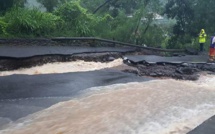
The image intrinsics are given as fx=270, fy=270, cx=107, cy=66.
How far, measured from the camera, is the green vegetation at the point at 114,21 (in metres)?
13.5

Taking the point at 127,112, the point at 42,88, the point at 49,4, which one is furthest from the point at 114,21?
the point at 127,112

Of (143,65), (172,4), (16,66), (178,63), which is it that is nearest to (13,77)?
(16,66)

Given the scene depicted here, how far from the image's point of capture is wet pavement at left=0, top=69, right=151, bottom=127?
6375mm

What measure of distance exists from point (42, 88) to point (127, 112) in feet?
9.25

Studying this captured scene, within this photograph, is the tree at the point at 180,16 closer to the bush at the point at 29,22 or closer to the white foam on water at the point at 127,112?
the bush at the point at 29,22

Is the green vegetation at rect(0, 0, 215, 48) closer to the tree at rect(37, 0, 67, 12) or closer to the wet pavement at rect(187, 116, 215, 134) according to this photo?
the tree at rect(37, 0, 67, 12)

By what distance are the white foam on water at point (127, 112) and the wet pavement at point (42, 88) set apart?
372 mm

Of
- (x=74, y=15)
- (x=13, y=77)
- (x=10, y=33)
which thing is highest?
(x=74, y=15)

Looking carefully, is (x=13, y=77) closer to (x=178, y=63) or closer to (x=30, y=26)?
(x=30, y=26)

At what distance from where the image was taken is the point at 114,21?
18938 millimetres

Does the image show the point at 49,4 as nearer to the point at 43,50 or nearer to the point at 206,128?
the point at 43,50

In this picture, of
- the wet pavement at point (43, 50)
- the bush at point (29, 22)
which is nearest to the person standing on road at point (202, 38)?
the wet pavement at point (43, 50)

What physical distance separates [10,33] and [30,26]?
99 centimetres

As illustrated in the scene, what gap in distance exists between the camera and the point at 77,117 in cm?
591
